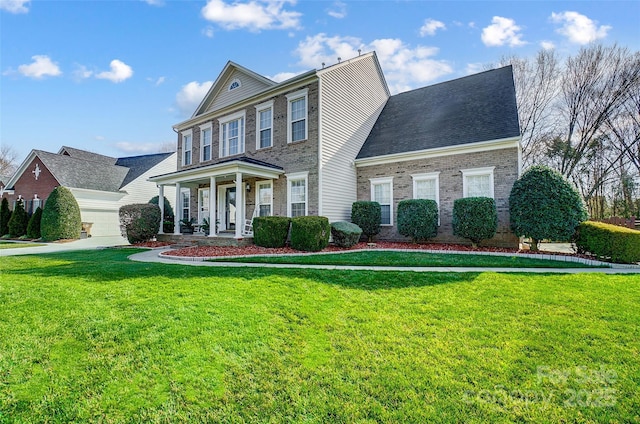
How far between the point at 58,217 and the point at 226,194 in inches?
415

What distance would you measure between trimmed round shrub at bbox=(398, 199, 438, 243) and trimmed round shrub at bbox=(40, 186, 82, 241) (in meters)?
19.1

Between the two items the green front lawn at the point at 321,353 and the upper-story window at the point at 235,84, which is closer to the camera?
the green front lawn at the point at 321,353

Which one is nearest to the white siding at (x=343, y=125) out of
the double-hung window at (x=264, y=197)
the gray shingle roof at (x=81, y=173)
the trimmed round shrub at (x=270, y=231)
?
the trimmed round shrub at (x=270, y=231)

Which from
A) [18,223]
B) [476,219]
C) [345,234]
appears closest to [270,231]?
[345,234]

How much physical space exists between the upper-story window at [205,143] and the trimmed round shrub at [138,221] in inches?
157

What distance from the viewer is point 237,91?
52.5 ft

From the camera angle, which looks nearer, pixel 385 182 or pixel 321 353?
pixel 321 353

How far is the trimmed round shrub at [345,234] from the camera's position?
11.6 m

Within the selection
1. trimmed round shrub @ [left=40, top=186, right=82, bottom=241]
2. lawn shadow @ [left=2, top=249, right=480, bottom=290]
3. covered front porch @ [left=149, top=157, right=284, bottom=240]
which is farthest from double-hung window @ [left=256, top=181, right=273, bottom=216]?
trimmed round shrub @ [left=40, top=186, right=82, bottom=241]

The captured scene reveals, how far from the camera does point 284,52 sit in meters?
13.2

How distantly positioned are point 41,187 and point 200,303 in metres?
25.7

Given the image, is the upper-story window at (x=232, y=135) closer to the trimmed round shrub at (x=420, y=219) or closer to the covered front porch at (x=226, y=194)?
the covered front porch at (x=226, y=194)

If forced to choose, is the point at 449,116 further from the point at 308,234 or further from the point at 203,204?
the point at 203,204

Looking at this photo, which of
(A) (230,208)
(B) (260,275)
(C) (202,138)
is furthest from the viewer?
(C) (202,138)
